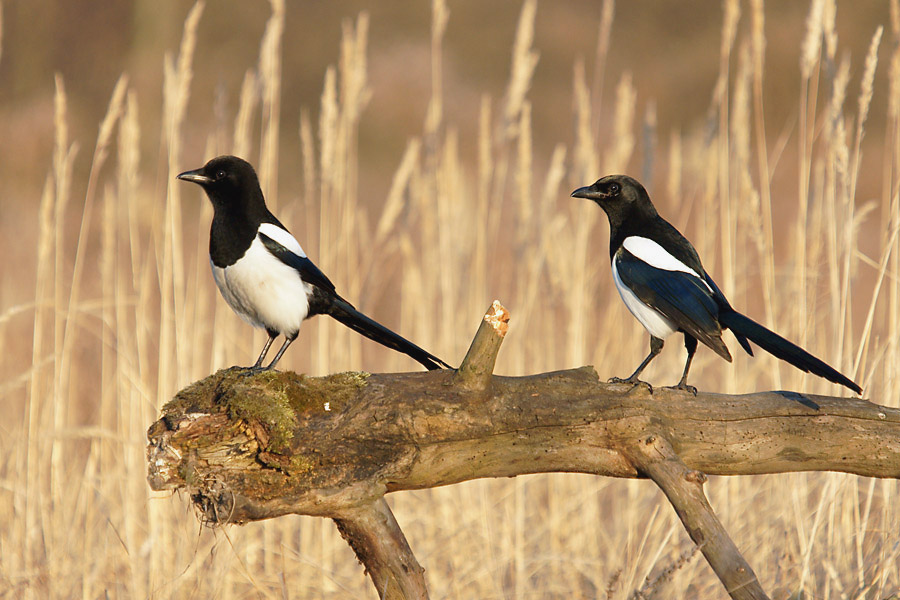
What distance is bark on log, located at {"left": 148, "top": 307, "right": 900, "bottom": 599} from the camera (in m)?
1.68

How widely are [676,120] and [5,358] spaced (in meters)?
7.19

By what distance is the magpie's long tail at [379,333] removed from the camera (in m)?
2.11

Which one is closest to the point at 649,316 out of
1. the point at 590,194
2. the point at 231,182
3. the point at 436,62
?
the point at 590,194

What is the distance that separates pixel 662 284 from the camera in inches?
83.5

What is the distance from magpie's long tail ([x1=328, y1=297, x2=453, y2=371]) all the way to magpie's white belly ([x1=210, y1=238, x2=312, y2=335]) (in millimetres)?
85

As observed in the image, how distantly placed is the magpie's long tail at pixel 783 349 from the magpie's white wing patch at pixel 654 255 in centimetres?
13

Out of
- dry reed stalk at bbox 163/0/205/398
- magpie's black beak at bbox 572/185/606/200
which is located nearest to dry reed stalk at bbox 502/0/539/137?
magpie's black beak at bbox 572/185/606/200

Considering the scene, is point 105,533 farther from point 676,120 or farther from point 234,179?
point 676,120

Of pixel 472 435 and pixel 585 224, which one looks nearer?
pixel 472 435

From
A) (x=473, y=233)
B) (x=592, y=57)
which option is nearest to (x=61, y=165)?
(x=473, y=233)

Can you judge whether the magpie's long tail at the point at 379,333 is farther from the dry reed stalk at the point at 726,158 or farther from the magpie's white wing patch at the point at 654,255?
the dry reed stalk at the point at 726,158

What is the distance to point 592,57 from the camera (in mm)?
11062

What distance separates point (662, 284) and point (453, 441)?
2.14 ft

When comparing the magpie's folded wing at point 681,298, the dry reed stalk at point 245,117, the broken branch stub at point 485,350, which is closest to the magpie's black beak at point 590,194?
the magpie's folded wing at point 681,298
